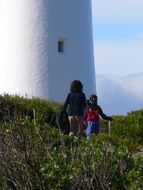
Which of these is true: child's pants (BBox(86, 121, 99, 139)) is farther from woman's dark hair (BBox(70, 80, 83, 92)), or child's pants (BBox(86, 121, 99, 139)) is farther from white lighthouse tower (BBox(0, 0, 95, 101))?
white lighthouse tower (BBox(0, 0, 95, 101))

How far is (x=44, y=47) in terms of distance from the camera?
20203 millimetres

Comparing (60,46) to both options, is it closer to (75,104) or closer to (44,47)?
(44,47)

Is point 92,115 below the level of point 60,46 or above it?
below

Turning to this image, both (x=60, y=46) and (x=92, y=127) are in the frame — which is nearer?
(x=92, y=127)

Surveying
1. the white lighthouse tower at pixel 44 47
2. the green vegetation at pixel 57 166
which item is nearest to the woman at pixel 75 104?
the green vegetation at pixel 57 166

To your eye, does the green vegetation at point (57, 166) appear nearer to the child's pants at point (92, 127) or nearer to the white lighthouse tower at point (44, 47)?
the child's pants at point (92, 127)

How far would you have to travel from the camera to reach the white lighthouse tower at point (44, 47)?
20.1 meters

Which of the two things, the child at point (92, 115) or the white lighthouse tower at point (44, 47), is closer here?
the child at point (92, 115)

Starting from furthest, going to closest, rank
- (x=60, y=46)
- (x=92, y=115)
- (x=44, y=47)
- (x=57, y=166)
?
1. (x=60, y=46)
2. (x=44, y=47)
3. (x=92, y=115)
4. (x=57, y=166)

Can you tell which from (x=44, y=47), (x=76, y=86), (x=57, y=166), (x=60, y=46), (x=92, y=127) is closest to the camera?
(x=57, y=166)

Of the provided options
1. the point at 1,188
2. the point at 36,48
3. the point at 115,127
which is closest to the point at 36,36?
the point at 36,48

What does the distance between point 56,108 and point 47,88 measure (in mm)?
4061

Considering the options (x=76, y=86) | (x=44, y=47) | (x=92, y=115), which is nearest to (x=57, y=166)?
(x=76, y=86)

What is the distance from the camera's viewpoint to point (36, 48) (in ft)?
66.2
